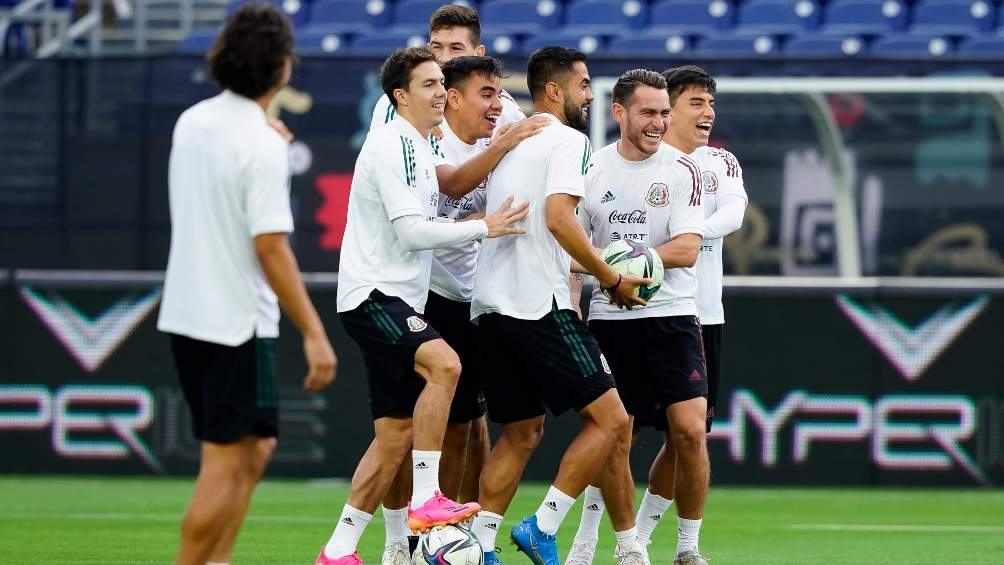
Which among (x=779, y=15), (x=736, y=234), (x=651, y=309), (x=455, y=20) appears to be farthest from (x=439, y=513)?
(x=779, y=15)

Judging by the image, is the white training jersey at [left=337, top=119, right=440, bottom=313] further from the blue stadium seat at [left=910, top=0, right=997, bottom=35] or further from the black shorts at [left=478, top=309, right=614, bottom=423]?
the blue stadium seat at [left=910, top=0, right=997, bottom=35]

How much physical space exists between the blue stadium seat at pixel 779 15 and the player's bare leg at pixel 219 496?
440 inches

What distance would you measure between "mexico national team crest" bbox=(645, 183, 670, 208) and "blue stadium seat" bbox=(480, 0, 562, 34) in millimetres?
8929

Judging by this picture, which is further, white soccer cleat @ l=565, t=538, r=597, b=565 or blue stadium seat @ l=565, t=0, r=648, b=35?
blue stadium seat @ l=565, t=0, r=648, b=35

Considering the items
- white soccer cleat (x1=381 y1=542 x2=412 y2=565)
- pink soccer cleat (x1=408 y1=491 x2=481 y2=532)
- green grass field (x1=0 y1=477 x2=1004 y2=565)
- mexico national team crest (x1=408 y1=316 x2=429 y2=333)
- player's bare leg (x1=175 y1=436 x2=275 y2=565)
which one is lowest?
green grass field (x1=0 y1=477 x2=1004 y2=565)

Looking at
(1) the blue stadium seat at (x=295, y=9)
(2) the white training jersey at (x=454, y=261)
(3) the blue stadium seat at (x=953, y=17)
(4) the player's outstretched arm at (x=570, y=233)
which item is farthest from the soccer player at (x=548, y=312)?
(1) the blue stadium seat at (x=295, y=9)

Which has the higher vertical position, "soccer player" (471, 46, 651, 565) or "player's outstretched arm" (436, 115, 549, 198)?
"player's outstretched arm" (436, 115, 549, 198)

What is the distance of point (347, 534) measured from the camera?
6492mm

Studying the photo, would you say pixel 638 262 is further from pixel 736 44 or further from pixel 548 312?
pixel 736 44

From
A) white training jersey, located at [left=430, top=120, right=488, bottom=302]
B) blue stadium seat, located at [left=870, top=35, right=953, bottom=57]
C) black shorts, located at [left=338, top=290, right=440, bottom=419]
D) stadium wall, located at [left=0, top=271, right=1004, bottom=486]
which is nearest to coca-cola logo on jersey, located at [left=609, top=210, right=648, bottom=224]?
white training jersey, located at [left=430, top=120, right=488, bottom=302]

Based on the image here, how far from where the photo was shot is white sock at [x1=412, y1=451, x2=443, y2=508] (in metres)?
6.36

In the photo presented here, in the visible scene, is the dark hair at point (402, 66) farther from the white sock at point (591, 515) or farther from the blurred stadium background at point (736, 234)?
the blurred stadium background at point (736, 234)

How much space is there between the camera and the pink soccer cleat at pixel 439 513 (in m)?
6.33

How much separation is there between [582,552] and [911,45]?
371 inches
